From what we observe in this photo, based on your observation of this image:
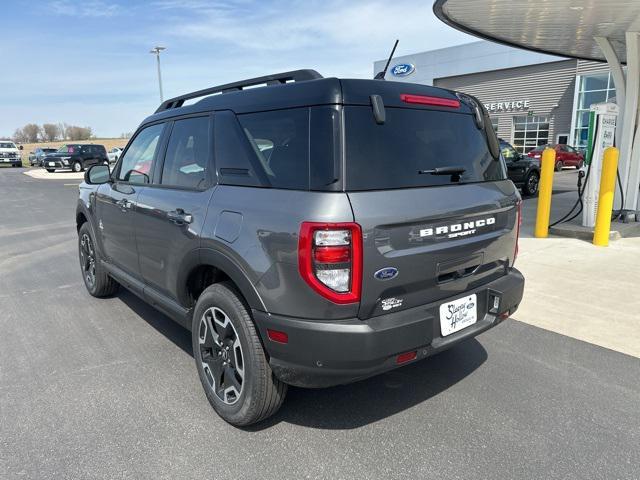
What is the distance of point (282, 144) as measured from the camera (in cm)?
252

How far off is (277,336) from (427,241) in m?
0.91

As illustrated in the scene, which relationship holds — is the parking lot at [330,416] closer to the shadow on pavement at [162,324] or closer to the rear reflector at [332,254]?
the shadow on pavement at [162,324]

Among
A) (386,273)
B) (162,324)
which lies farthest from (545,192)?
(386,273)

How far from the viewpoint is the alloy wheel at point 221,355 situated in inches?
107

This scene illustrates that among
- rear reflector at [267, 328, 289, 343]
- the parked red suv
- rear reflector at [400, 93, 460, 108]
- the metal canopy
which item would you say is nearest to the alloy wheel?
rear reflector at [267, 328, 289, 343]

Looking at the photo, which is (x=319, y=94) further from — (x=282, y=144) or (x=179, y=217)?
(x=179, y=217)

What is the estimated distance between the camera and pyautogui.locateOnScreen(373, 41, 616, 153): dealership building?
103 feet

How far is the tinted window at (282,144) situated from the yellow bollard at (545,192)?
255 inches

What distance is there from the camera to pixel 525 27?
9.40 m

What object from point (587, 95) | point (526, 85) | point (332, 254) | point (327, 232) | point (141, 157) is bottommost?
point (332, 254)

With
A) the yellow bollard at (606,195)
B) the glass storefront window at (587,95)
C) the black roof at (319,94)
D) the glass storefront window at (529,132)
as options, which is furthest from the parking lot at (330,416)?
the glass storefront window at (529,132)

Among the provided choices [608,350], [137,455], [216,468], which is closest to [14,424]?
[137,455]

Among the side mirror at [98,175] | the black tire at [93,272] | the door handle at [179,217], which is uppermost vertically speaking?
the side mirror at [98,175]

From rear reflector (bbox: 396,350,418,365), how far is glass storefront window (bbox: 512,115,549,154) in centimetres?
3533
